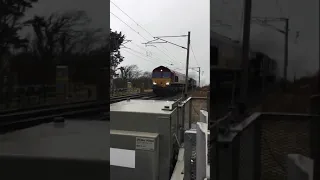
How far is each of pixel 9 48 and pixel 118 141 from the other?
1862mm

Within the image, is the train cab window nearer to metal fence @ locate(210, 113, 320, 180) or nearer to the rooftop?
the rooftop

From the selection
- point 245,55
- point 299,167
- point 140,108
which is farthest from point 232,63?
point 140,108

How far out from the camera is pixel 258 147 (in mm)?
1109

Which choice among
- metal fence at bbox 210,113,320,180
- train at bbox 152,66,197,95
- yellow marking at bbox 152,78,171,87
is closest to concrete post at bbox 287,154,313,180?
metal fence at bbox 210,113,320,180

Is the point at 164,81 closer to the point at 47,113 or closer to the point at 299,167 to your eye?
the point at 47,113

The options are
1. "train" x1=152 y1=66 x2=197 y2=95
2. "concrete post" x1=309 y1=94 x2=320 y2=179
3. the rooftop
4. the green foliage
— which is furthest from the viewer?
"train" x1=152 y1=66 x2=197 y2=95

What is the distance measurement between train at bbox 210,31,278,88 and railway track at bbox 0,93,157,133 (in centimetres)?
77

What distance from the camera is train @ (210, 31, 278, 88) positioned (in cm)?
105

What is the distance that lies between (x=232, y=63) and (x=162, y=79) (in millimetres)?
18297

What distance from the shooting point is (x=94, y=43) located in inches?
62.4

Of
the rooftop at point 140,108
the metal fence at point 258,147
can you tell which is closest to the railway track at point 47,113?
the metal fence at point 258,147

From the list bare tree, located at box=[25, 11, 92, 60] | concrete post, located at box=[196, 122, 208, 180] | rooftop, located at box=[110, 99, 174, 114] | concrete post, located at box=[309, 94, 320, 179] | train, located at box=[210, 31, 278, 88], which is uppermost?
bare tree, located at box=[25, 11, 92, 60]

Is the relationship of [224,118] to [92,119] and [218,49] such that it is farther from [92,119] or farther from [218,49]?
[92,119]

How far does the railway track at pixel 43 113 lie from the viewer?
4.35 ft
